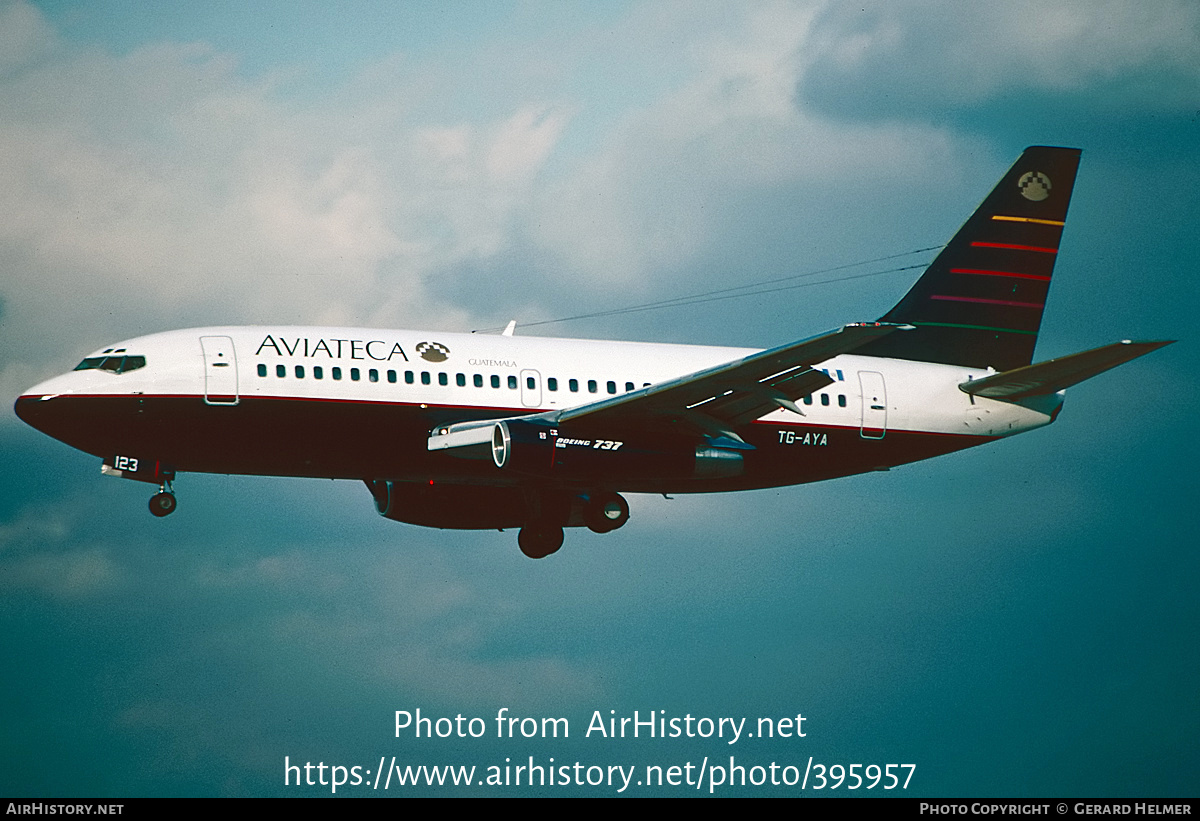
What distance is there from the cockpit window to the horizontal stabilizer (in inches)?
937

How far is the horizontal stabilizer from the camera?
38812mm

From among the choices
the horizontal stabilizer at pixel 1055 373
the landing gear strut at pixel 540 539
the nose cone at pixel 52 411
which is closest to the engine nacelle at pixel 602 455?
the landing gear strut at pixel 540 539

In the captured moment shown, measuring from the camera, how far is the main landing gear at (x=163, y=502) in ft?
138

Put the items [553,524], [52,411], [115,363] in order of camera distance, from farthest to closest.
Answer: [553,524]
[115,363]
[52,411]

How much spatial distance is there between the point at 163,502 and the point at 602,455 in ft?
38.0

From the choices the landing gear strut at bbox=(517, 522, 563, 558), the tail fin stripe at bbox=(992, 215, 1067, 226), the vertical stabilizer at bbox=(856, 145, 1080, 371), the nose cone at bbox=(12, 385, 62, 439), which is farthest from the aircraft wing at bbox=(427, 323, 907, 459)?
the tail fin stripe at bbox=(992, 215, 1067, 226)

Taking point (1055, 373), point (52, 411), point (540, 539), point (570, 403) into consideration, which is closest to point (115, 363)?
point (52, 411)

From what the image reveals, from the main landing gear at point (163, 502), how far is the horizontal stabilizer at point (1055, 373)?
23.1 meters

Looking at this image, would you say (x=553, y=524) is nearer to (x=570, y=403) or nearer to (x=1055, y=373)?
(x=570, y=403)

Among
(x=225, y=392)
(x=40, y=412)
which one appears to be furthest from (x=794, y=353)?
(x=40, y=412)

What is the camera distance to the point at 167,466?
135 feet

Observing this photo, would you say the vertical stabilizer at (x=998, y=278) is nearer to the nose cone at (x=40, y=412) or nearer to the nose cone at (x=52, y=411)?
the nose cone at (x=52, y=411)

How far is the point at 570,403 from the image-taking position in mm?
43906
